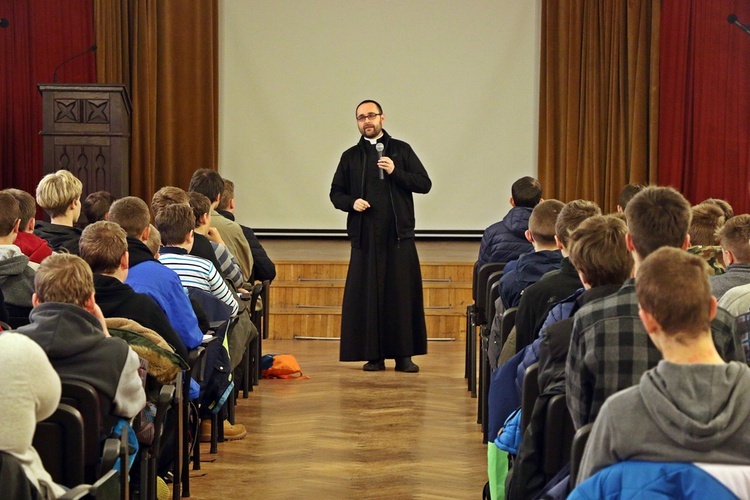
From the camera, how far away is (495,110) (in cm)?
938

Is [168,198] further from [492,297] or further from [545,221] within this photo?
[545,221]

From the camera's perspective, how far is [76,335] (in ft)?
9.53

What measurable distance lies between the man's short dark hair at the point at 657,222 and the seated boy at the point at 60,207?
3.08 metres

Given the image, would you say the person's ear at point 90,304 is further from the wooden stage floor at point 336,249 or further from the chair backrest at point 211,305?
the wooden stage floor at point 336,249

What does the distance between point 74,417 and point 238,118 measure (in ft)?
22.7

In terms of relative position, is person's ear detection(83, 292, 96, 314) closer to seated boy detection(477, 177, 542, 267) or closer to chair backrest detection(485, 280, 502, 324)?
chair backrest detection(485, 280, 502, 324)

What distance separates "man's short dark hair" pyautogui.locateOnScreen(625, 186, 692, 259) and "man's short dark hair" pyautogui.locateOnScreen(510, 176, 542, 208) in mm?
3544

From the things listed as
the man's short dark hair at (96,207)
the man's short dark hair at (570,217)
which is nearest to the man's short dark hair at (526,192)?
the man's short dark hair at (570,217)

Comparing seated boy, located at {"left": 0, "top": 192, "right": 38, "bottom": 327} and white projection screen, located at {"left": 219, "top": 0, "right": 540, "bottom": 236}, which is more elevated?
white projection screen, located at {"left": 219, "top": 0, "right": 540, "bottom": 236}

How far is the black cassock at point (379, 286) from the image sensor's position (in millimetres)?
7113

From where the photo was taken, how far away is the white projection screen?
9.30 meters

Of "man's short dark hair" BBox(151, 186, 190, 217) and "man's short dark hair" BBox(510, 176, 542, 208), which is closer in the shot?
"man's short dark hair" BBox(151, 186, 190, 217)

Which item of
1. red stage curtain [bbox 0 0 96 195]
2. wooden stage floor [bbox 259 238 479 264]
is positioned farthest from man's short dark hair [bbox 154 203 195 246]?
red stage curtain [bbox 0 0 96 195]

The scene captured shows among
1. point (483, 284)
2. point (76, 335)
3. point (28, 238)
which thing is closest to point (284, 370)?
point (483, 284)
